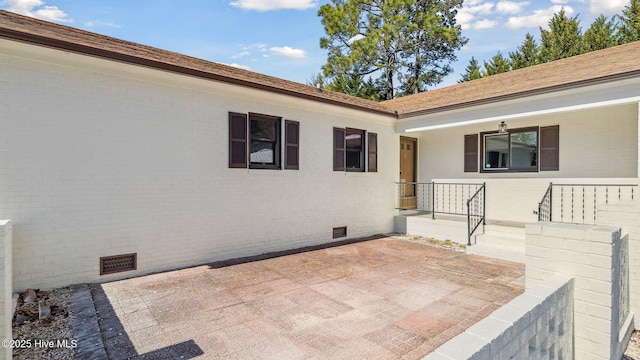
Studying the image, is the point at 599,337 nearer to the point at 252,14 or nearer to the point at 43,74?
the point at 43,74

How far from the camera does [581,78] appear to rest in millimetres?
6148

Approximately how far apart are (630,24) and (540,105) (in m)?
18.2

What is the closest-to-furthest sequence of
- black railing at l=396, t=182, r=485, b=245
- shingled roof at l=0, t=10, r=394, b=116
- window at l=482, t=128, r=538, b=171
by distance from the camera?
shingled roof at l=0, t=10, r=394, b=116 < black railing at l=396, t=182, r=485, b=245 < window at l=482, t=128, r=538, b=171

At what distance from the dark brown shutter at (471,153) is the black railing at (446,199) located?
0.59 m

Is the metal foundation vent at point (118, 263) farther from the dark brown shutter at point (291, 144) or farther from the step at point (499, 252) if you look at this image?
the step at point (499, 252)

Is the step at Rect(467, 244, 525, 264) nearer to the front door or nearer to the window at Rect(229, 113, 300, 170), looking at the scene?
the front door

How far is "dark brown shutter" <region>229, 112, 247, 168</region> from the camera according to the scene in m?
6.22

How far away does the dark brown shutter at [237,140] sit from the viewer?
20.4 ft

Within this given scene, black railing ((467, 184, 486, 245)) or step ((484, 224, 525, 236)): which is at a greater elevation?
black railing ((467, 184, 486, 245))

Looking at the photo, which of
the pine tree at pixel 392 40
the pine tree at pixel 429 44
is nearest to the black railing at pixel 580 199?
the pine tree at pixel 392 40

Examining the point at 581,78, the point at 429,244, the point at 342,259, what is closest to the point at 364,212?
the point at 429,244

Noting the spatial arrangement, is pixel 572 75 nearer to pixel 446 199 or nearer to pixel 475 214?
pixel 475 214

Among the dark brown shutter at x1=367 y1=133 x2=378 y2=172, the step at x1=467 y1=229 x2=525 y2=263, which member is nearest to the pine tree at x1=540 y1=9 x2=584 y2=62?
the dark brown shutter at x1=367 y1=133 x2=378 y2=172

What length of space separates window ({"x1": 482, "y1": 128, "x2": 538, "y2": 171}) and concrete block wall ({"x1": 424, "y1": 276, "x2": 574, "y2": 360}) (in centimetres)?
663
